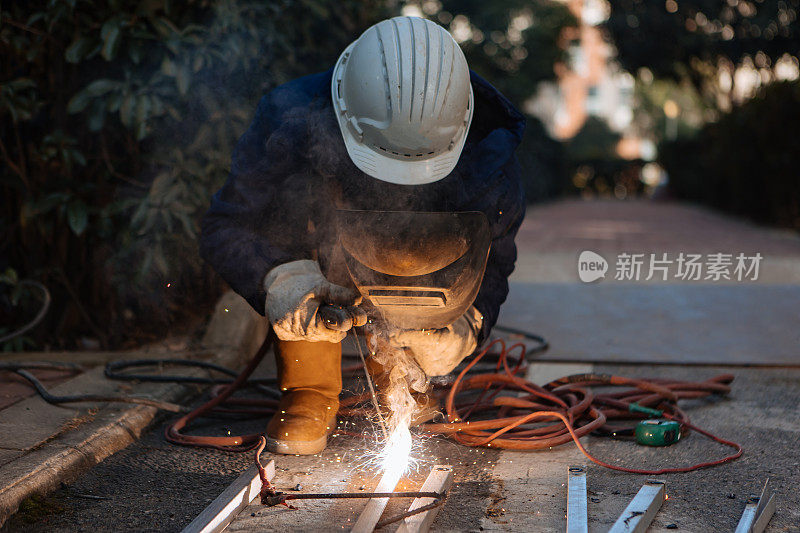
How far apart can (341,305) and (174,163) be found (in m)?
1.83

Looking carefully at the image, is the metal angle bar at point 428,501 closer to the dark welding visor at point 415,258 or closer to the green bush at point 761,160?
the dark welding visor at point 415,258

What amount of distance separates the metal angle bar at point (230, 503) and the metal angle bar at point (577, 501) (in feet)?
2.75

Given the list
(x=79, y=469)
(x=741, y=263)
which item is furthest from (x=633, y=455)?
(x=741, y=263)

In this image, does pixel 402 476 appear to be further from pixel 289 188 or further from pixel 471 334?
pixel 289 188

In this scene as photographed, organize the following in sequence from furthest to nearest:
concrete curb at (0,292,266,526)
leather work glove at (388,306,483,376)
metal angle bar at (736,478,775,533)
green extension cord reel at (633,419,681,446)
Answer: green extension cord reel at (633,419,681,446) → leather work glove at (388,306,483,376) → concrete curb at (0,292,266,526) → metal angle bar at (736,478,775,533)

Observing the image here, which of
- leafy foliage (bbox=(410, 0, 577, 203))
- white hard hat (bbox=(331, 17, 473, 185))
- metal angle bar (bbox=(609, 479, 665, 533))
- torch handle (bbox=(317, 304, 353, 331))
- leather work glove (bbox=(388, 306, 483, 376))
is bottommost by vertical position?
metal angle bar (bbox=(609, 479, 665, 533))

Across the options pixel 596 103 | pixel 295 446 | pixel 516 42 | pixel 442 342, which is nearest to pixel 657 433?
pixel 442 342

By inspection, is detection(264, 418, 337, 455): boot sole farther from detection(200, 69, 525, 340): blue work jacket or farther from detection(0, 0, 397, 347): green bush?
detection(0, 0, 397, 347): green bush

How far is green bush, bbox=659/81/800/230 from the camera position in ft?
39.0

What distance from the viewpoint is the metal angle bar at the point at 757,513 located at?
2102 mm

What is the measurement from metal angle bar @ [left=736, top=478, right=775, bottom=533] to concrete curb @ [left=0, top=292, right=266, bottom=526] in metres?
1.83

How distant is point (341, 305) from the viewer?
264 centimetres

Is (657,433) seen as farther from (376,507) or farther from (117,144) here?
(117,144)

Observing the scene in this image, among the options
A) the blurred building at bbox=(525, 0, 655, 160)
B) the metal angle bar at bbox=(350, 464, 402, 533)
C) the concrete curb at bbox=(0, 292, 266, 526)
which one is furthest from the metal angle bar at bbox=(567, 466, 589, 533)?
the blurred building at bbox=(525, 0, 655, 160)
